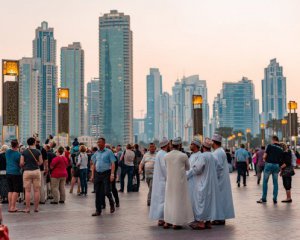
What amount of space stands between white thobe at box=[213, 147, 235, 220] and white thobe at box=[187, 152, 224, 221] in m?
0.24

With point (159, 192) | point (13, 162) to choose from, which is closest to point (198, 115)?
point (13, 162)

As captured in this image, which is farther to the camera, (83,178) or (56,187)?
(83,178)

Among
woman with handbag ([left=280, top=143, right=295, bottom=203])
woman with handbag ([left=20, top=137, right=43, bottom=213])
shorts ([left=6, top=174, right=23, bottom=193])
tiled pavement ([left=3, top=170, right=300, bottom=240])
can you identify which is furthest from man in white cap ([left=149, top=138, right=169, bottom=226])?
woman with handbag ([left=280, top=143, right=295, bottom=203])

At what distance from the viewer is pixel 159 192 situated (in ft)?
37.5

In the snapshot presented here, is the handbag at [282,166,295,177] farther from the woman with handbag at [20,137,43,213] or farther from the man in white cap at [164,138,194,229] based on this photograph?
the woman with handbag at [20,137,43,213]

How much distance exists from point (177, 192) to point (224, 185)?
122cm

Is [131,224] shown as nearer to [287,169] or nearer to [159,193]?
[159,193]

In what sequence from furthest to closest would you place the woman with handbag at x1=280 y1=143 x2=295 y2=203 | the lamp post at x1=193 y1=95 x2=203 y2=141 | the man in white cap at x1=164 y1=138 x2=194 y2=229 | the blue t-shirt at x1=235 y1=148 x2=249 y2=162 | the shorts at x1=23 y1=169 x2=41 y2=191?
the lamp post at x1=193 y1=95 x2=203 y2=141
the blue t-shirt at x1=235 y1=148 x2=249 y2=162
the woman with handbag at x1=280 y1=143 x2=295 y2=203
the shorts at x1=23 y1=169 x2=41 y2=191
the man in white cap at x1=164 y1=138 x2=194 y2=229

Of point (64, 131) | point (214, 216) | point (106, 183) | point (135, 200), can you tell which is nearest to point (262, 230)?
point (214, 216)

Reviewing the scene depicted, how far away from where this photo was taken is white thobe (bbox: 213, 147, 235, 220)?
Answer: 11.5 meters

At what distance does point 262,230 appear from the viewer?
34.7ft

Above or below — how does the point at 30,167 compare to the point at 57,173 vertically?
above

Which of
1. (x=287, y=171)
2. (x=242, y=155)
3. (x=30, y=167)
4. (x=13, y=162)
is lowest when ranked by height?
(x=287, y=171)

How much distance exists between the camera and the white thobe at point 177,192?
35.6ft
